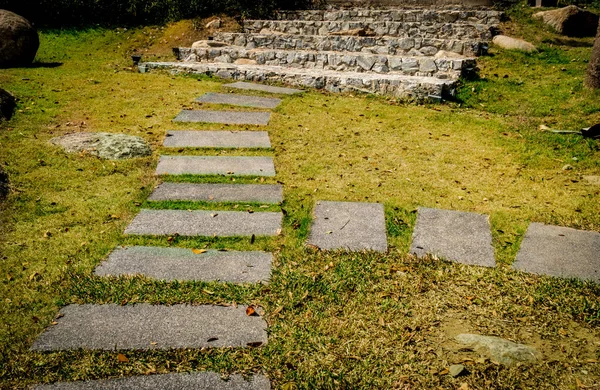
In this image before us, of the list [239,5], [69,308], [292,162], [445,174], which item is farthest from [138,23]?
[69,308]

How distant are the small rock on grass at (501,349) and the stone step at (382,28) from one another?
9.13 m

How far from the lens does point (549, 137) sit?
6.50 metres

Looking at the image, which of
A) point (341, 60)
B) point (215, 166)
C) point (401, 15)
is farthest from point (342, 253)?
point (401, 15)

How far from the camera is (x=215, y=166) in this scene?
17.7 feet

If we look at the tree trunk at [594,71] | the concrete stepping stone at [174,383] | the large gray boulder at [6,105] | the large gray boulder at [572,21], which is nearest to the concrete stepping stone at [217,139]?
the large gray boulder at [6,105]

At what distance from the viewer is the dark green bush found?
12.8 meters

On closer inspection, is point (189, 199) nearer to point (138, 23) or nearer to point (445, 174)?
point (445, 174)

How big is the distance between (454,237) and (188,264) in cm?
229

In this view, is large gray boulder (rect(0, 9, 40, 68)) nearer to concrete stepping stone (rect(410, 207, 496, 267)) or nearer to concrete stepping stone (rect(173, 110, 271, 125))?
concrete stepping stone (rect(173, 110, 271, 125))

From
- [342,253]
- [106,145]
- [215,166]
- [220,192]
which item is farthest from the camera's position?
[106,145]

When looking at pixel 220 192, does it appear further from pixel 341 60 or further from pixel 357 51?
pixel 357 51

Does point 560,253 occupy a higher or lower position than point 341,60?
Result: lower

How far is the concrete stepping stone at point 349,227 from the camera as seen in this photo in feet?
13.0

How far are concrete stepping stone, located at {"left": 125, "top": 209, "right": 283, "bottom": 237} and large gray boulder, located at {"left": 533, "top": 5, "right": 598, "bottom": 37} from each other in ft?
33.5
